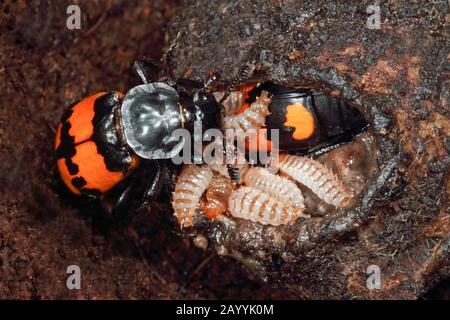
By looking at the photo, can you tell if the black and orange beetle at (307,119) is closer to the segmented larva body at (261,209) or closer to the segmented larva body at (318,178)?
the segmented larva body at (318,178)

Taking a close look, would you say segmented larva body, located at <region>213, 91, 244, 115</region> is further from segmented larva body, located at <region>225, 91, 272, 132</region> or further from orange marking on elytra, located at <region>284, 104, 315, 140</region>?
orange marking on elytra, located at <region>284, 104, 315, 140</region>

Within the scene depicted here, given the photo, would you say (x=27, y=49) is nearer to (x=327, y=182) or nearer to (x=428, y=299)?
(x=327, y=182)

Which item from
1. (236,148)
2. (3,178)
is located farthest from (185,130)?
(3,178)

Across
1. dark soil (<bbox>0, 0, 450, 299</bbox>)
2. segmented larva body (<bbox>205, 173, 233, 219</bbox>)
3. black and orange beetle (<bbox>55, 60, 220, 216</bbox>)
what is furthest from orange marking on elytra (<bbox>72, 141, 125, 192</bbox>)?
segmented larva body (<bbox>205, 173, 233, 219</bbox>)

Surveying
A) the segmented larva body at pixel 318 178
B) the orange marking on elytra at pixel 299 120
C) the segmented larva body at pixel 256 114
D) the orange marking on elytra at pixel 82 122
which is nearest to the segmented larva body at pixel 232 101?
the segmented larva body at pixel 256 114

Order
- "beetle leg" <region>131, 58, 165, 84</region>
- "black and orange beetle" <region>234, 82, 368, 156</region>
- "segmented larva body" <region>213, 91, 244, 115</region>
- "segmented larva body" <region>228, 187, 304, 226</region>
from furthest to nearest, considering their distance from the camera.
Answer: "beetle leg" <region>131, 58, 165, 84</region>
"segmented larva body" <region>213, 91, 244, 115</region>
"black and orange beetle" <region>234, 82, 368, 156</region>
"segmented larva body" <region>228, 187, 304, 226</region>

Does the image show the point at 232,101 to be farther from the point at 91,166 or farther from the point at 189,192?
the point at 91,166
